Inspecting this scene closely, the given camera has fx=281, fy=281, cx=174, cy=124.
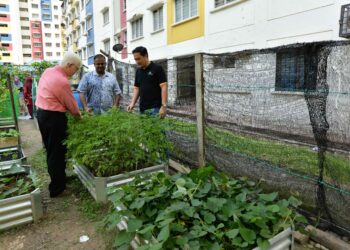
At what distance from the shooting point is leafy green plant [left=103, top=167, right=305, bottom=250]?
6.31 ft

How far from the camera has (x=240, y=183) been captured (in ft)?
9.21

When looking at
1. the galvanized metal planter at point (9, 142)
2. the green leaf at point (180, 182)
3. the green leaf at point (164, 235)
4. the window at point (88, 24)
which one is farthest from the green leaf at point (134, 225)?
the window at point (88, 24)

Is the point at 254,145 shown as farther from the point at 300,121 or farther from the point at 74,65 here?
the point at 74,65

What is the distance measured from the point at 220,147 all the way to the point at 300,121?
44.5 inches

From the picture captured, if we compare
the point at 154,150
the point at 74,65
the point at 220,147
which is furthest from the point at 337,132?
the point at 74,65

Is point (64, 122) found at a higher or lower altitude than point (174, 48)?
lower

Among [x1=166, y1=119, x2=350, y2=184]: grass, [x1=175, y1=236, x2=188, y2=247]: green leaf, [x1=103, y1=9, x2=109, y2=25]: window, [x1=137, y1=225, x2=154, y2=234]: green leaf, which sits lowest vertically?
[x1=175, y1=236, x2=188, y2=247]: green leaf

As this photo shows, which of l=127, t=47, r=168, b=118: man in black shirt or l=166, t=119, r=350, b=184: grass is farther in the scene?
l=127, t=47, r=168, b=118: man in black shirt

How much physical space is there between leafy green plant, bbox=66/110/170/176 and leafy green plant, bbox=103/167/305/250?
77 centimetres

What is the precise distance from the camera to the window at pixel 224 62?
10.6 ft

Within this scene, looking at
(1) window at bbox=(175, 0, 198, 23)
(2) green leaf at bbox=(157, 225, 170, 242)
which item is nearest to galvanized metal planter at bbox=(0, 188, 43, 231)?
(2) green leaf at bbox=(157, 225, 170, 242)

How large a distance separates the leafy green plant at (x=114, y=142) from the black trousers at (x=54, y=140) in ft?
0.35

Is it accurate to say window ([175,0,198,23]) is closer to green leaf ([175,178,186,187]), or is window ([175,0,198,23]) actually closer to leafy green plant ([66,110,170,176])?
leafy green plant ([66,110,170,176])

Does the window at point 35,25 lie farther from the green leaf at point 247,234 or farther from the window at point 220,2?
the green leaf at point 247,234
